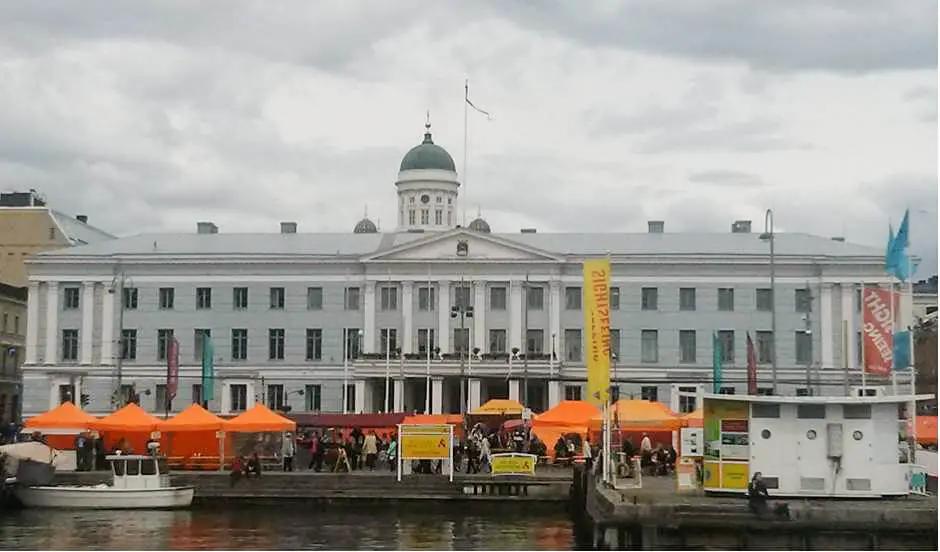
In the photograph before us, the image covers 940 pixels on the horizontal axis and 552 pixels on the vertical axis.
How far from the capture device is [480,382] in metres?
84.3

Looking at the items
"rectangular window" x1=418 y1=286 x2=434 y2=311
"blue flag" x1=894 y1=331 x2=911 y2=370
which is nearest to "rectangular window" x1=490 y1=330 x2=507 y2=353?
"rectangular window" x1=418 y1=286 x2=434 y2=311

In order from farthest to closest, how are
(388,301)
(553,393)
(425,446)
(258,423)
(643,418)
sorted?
(388,301), (553,393), (643,418), (258,423), (425,446)

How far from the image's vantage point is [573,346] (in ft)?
281

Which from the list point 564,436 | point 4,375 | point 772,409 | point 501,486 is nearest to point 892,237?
point 772,409

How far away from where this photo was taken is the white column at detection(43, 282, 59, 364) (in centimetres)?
8675

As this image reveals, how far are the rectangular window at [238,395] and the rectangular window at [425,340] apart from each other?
32.4ft

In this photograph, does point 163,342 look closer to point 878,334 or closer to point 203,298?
point 203,298

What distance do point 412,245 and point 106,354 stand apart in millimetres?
18229

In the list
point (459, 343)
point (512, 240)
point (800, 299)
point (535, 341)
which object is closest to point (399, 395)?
point (459, 343)

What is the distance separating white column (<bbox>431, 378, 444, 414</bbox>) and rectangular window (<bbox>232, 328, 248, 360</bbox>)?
1087 centimetres

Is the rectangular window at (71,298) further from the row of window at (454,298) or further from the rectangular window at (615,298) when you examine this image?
the rectangular window at (615,298)

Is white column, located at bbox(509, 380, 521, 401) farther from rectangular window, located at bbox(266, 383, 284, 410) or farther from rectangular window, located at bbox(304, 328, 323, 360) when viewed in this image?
rectangular window, located at bbox(266, 383, 284, 410)

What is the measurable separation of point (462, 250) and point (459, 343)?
5.12 metres

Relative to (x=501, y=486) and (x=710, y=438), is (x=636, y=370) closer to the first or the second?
(x=501, y=486)
